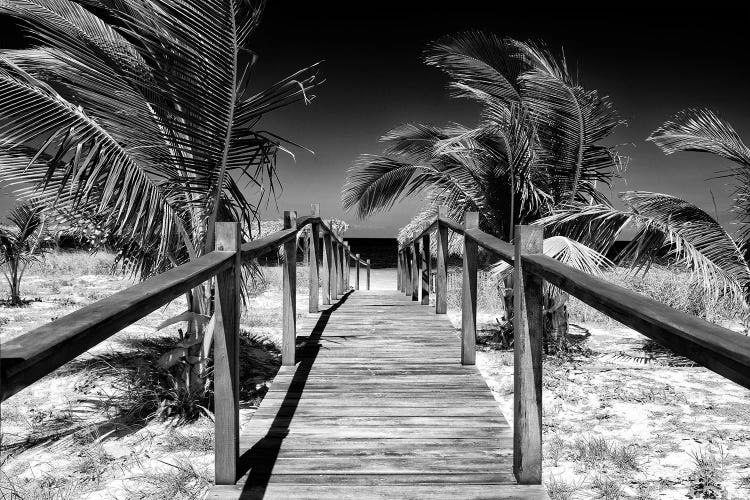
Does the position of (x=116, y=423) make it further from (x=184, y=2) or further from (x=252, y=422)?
(x=184, y=2)

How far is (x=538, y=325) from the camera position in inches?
85.4

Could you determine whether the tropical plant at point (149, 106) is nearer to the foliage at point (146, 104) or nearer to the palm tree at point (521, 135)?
the foliage at point (146, 104)

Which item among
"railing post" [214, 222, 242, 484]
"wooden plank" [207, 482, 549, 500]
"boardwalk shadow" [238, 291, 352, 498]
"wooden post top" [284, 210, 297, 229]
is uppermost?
"wooden post top" [284, 210, 297, 229]

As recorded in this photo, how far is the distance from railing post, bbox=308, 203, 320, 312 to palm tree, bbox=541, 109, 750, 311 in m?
2.59

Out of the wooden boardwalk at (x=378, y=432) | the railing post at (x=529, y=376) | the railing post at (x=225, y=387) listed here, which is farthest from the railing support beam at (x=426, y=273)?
the railing post at (x=225, y=387)

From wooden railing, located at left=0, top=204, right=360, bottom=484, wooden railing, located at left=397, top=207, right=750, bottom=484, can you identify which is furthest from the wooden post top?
wooden railing, located at left=397, top=207, right=750, bottom=484

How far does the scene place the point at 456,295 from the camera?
12.9m

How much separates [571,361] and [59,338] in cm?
636

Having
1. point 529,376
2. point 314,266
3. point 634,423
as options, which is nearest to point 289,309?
point 529,376

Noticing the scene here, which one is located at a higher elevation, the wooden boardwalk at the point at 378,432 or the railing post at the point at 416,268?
the railing post at the point at 416,268

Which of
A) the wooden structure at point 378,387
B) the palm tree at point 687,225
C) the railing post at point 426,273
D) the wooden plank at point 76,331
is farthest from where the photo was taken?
the railing post at point 426,273

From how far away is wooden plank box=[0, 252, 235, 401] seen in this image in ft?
3.12

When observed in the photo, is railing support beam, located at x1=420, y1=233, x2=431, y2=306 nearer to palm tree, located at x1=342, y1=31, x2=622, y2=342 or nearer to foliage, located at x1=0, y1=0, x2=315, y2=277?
palm tree, located at x1=342, y1=31, x2=622, y2=342

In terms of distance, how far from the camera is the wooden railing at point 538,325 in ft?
3.54
